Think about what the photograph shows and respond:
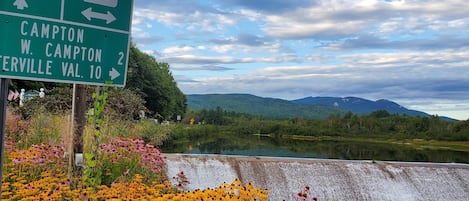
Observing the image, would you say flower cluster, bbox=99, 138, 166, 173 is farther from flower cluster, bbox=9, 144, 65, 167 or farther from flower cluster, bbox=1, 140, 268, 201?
flower cluster, bbox=9, 144, 65, 167

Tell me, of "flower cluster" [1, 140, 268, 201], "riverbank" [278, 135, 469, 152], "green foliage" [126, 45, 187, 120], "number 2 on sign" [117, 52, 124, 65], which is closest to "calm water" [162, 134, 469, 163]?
"riverbank" [278, 135, 469, 152]

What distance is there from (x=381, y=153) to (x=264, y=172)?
32.6 feet

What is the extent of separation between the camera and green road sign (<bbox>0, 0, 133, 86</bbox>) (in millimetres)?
1854

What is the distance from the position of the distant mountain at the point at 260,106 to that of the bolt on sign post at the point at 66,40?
39.9 meters

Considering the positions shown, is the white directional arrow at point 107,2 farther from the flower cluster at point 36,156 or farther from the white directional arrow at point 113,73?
the flower cluster at point 36,156

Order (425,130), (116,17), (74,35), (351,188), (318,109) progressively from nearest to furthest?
1. (74,35)
2. (116,17)
3. (351,188)
4. (425,130)
5. (318,109)

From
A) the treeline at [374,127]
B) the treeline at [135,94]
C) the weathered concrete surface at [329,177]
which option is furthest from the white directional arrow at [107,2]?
the treeline at [374,127]

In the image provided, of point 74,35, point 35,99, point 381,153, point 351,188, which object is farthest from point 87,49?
point 381,153

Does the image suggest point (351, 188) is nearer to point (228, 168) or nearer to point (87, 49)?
point (228, 168)

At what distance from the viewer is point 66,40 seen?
1996 millimetres

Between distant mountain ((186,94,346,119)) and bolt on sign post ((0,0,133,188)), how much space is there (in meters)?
39.9

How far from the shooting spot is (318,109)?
45062 mm

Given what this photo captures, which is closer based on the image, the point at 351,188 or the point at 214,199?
the point at 214,199

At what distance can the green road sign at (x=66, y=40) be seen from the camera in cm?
185
